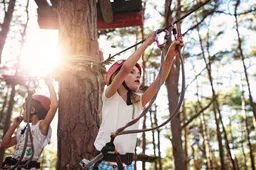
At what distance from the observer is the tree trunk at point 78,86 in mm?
1702

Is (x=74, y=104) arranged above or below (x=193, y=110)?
below

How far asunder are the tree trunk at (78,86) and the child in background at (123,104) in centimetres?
18

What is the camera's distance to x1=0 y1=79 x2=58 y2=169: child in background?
2.28 meters

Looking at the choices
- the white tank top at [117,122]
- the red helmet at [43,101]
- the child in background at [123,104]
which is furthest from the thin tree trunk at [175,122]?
the white tank top at [117,122]

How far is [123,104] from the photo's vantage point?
1641 millimetres

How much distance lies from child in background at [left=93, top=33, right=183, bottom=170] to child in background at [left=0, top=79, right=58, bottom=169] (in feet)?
2.33

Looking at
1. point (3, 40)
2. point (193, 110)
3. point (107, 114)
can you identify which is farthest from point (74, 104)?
point (193, 110)

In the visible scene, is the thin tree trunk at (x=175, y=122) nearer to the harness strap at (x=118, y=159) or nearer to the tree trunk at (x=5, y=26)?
the tree trunk at (x=5, y=26)

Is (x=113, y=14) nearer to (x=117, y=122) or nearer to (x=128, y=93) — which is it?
(x=128, y=93)

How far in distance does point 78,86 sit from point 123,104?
0.39m

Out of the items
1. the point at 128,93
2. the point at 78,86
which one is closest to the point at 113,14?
the point at 78,86

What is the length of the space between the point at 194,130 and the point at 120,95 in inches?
265

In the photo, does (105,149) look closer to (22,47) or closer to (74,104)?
(74,104)

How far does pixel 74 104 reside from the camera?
5.89 feet
